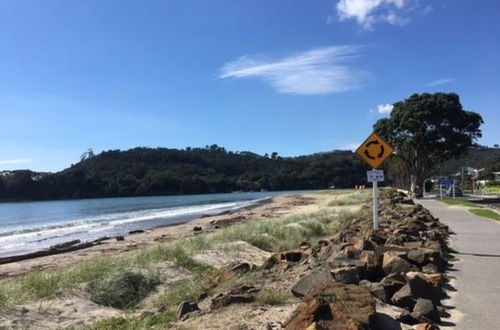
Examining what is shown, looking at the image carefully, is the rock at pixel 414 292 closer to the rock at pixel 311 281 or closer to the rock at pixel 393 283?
the rock at pixel 393 283

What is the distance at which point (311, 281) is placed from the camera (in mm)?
6895

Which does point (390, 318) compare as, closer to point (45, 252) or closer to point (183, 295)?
point (183, 295)

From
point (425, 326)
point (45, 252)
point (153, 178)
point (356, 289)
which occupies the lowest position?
point (45, 252)

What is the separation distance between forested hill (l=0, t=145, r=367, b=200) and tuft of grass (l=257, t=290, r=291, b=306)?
13325 cm

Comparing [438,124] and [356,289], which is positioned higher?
[438,124]

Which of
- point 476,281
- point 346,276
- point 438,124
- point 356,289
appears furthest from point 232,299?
point 438,124

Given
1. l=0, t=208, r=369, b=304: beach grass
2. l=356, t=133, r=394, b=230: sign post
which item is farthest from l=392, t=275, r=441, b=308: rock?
l=356, t=133, r=394, b=230: sign post

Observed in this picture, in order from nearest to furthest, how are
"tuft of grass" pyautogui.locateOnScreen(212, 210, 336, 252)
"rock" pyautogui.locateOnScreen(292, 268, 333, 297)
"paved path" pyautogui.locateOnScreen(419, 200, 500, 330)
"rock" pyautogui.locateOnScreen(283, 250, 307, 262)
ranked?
"paved path" pyautogui.locateOnScreen(419, 200, 500, 330) → "rock" pyautogui.locateOnScreen(292, 268, 333, 297) → "rock" pyautogui.locateOnScreen(283, 250, 307, 262) → "tuft of grass" pyautogui.locateOnScreen(212, 210, 336, 252)

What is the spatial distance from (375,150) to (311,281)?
688cm

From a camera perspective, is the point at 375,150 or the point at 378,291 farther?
the point at 375,150

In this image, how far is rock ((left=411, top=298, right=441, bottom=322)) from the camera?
6.08 m

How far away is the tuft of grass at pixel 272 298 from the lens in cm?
667

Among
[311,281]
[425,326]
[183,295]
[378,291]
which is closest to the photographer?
[425,326]

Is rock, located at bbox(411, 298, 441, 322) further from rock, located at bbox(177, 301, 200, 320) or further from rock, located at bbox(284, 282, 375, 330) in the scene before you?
rock, located at bbox(177, 301, 200, 320)
